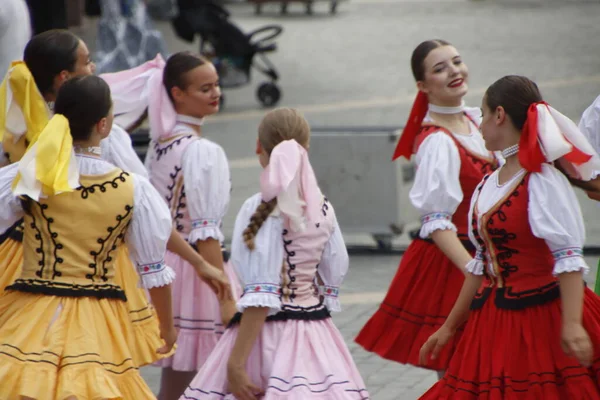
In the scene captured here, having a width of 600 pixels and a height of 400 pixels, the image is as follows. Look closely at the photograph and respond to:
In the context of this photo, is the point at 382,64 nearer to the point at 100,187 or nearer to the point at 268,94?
the point at 268,94

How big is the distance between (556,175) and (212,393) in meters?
1.45

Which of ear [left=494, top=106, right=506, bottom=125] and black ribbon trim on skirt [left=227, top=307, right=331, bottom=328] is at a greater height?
ear [left=494, top=106, right=506, bottom=125]

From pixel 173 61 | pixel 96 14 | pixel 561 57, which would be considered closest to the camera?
pixel 173 61

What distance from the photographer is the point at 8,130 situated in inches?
190

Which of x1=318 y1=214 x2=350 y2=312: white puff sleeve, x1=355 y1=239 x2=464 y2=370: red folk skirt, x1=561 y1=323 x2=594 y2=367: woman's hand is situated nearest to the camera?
x1=561 y1=323 x2=594 y2=367: woman's hand

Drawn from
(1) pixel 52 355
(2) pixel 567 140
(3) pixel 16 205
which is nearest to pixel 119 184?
(3) pixel 16 205

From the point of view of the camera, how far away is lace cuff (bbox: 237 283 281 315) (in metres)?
4.25

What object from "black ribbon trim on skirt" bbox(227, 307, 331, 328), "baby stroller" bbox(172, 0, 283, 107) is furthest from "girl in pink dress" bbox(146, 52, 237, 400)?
"baby stroller" bbox(172, 0, 283, 107)

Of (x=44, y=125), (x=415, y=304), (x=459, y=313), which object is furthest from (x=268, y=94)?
(x=459, y=313)

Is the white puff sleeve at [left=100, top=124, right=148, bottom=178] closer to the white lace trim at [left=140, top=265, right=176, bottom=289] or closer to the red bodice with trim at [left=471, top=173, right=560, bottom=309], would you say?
the white lace trim at [left=140, top=265, right=176, bottom=289]

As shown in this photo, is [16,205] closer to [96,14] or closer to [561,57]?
[561,57]

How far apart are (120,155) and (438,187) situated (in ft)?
4.49

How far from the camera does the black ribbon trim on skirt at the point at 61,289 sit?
419cm

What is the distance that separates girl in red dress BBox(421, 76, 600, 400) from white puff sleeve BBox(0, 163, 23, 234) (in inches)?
62.1
